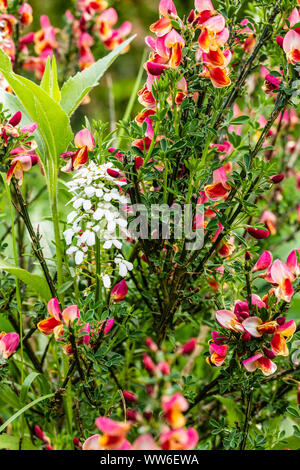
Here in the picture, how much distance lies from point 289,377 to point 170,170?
0.89 ft

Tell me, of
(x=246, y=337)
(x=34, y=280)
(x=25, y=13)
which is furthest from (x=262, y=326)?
(x=25, y=13)

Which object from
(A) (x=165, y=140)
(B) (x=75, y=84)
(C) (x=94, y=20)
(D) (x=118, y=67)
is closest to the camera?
(A) (x=165, y=140)

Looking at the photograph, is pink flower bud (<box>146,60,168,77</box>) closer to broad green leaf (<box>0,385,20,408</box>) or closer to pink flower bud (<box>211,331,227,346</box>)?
pink flower bud (<box>211,331,227,346</box>)

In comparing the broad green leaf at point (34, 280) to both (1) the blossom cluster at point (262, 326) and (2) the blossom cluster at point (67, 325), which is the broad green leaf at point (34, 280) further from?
(1) the blossom cluster at point (262, 326)

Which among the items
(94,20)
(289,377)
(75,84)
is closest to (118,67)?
(94,20)

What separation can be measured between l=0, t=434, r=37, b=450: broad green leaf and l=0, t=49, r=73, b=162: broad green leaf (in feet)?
1.04

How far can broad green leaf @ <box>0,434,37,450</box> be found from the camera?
0.57 meters

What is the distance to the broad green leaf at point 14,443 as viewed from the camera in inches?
22.3

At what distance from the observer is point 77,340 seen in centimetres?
50

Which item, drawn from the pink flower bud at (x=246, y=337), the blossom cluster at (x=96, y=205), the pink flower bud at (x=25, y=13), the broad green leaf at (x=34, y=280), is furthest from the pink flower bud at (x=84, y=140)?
the pink flower bud at (x=25, y=13)

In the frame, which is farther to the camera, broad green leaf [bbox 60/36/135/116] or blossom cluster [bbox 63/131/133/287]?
broad green leaf [bbox 60/36/135/116]

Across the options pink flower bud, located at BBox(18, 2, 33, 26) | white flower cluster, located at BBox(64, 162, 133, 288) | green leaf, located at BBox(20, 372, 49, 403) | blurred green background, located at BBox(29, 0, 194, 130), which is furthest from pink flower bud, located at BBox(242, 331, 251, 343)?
blurred green background, located at BBox(29, 0, 194, 130)

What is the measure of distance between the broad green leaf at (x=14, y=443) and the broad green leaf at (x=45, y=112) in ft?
1.04
